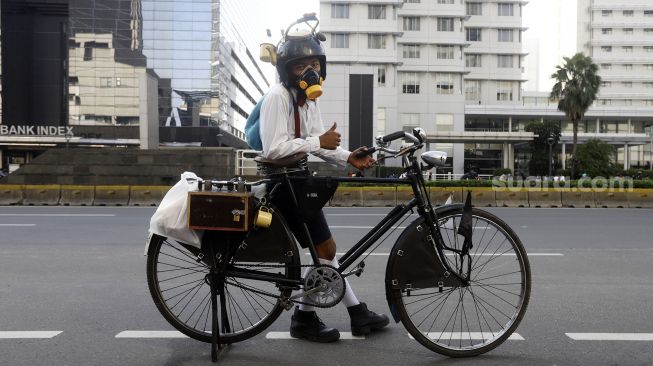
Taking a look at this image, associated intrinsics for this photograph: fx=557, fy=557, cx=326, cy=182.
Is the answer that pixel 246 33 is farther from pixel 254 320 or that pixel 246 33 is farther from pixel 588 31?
pixel 254 320

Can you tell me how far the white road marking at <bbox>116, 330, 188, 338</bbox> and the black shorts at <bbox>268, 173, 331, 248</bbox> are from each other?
105 cm

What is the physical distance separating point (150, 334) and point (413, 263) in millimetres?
1829

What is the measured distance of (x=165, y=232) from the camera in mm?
3223

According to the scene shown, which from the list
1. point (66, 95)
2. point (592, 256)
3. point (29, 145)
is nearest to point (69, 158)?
point (592, 256)

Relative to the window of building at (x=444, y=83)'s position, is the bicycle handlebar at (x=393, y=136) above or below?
below

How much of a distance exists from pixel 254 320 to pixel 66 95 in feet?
265

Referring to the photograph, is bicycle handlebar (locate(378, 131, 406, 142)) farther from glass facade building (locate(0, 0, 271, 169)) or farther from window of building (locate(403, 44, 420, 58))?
glass facade building (locate(0, 0, 271, 169))

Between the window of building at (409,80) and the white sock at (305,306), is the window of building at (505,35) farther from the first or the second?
the white sock at (305,306)

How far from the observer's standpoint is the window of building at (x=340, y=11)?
54094 millimetres

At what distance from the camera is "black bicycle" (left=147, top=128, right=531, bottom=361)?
327 cm

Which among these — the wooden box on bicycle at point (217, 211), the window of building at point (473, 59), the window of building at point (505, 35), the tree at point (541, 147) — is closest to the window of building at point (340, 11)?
the window of building at point (473, 59)

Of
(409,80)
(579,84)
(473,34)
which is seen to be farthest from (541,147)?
(473,34)

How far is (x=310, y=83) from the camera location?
11.0ft

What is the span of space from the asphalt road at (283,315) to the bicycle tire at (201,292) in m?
0.12
